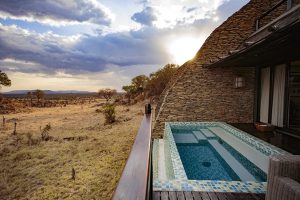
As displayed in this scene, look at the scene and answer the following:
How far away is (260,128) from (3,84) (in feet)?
118

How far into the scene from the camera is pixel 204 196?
9.83 ft

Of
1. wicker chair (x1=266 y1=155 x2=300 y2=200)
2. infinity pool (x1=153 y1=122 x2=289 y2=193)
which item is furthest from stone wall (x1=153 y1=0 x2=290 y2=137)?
wicker chair (x1=266 y1=155 x2=300 y2=200)

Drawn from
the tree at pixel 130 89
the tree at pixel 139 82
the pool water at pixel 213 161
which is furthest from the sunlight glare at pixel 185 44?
the tree at pixel 130 89

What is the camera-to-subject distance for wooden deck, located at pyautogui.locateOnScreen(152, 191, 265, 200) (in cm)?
294

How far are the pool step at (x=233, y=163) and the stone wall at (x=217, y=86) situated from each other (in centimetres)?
259

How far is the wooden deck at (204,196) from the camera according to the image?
9.64 ft

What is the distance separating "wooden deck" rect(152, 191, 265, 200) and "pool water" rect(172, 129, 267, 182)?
5.34 feet

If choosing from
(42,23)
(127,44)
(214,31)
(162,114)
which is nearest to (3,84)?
(127,44)

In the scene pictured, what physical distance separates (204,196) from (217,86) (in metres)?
7.25

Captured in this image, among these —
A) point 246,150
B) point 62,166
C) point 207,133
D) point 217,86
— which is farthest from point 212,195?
point 217,86

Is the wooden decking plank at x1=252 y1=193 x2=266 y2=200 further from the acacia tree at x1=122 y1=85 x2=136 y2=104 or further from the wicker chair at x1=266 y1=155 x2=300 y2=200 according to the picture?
the acacia tree at x1=122 y1=85 x2=136 y2=104

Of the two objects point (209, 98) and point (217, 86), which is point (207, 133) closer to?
point (209, 98)

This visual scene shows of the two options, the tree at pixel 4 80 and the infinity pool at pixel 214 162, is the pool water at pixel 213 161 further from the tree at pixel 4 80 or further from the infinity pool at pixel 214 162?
the tree at pixel 4 80

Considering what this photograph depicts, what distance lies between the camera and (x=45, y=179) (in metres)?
5.95
